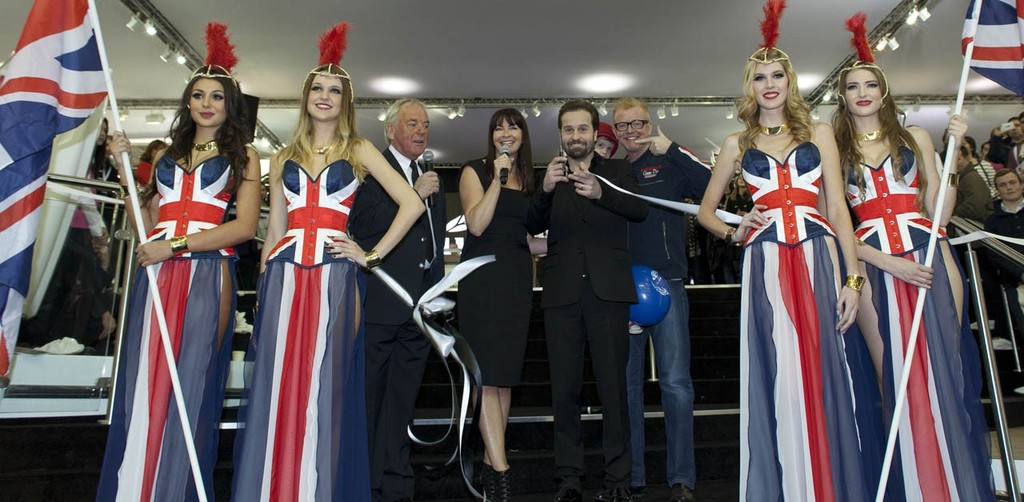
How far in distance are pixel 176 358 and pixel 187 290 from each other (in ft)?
0.82

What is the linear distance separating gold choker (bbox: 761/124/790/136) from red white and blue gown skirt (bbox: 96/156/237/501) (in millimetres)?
2113

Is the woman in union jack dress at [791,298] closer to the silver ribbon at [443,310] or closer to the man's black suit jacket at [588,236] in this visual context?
the man's black suit jacket at [588,236]

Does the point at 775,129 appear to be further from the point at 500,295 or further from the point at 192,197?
the point at 192,197

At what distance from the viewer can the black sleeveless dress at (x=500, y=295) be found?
332 cm

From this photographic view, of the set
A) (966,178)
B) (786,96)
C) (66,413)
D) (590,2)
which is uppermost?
(590,2)

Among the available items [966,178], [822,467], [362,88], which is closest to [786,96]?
[822,467]

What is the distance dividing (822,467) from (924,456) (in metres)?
0.45

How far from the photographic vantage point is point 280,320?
279 centimetres

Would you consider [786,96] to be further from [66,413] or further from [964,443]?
[66,413]

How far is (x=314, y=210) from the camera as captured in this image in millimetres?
2920

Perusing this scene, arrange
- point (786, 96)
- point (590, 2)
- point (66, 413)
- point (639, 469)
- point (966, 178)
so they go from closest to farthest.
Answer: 1. point (786, 96)
2. point (639, 469)
3. point (66, 413)
4. point (966, 178)
5. point (590, 2)

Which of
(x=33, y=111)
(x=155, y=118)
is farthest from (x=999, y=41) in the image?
(x=155, y=118)

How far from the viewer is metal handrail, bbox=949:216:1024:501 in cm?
307

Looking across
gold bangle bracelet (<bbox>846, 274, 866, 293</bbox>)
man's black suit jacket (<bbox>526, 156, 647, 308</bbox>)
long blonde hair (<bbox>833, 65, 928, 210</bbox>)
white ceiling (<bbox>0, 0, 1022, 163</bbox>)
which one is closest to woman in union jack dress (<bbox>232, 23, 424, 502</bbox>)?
man's black suit jacket (<bbox>526, 156, 647, 308</bbox>)
